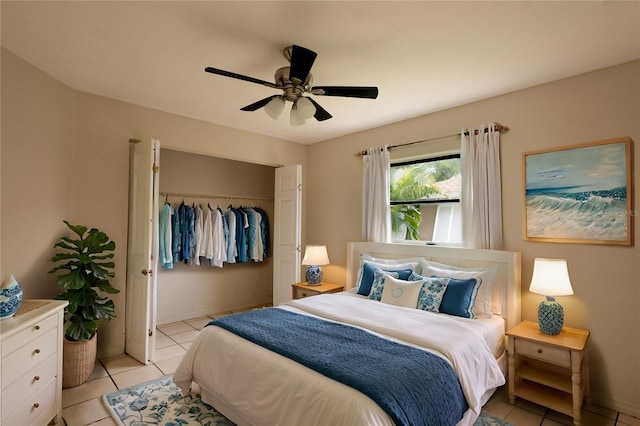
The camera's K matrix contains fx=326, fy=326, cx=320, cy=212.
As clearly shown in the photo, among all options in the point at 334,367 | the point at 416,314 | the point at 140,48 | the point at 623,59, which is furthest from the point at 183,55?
the point at 623,59

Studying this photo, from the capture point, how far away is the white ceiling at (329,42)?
77.7 inches

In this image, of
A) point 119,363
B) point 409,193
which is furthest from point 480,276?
point 119,363

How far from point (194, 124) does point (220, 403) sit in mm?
3081

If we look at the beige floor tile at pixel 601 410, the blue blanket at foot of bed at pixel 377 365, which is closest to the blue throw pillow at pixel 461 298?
the blue blanket at foot of bed at pixel 377 365

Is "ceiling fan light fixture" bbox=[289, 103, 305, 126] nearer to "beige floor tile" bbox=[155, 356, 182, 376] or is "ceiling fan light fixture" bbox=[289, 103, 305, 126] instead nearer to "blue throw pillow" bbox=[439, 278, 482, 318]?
"blue throw pillow" bbox=[439, 278, 482, 318]

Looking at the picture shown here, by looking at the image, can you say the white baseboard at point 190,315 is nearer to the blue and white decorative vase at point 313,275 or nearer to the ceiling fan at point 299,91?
the blue and white decorative vase at point 313,275

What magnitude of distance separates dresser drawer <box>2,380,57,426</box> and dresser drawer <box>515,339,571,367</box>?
3.49m

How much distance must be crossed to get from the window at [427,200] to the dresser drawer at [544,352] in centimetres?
127

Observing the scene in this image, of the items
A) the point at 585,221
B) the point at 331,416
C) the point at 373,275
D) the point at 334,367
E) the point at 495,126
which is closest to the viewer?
the point at 331,416

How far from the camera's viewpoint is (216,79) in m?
2.96

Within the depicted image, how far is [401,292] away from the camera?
310 centimetres

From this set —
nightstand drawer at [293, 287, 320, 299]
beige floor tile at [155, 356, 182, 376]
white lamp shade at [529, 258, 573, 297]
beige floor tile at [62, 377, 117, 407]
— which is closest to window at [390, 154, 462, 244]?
white lamp shade at [529, 258, 573, 297]

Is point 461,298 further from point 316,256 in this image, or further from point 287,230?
point 287,230

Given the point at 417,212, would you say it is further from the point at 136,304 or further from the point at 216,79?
the point at 136,304
